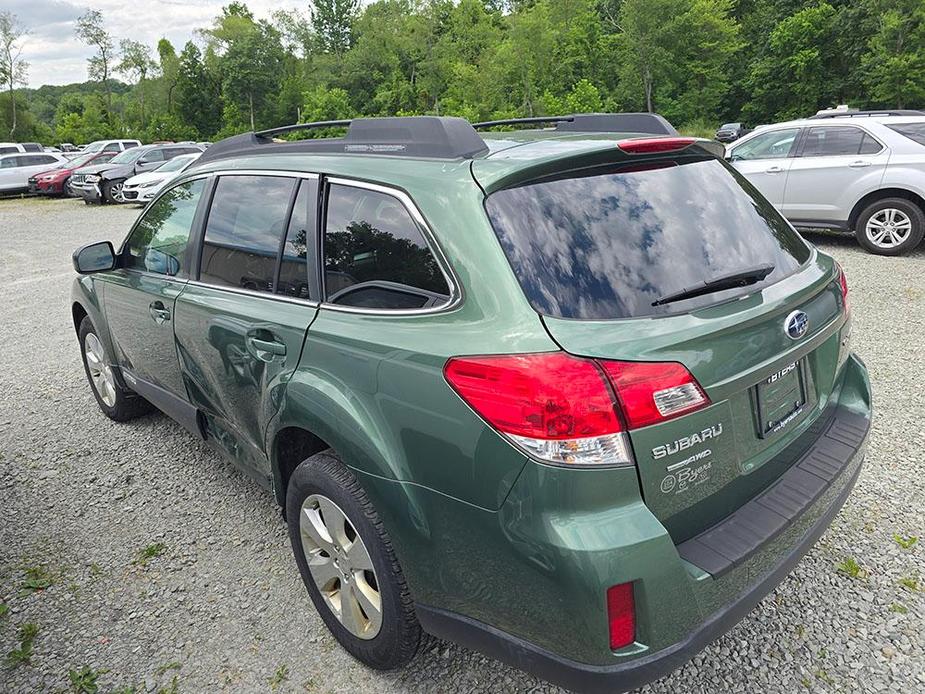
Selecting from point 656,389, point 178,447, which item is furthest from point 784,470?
point 178,447

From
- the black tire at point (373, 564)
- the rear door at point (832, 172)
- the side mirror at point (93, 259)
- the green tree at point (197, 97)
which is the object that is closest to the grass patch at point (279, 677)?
the black tire at point (373, 564)

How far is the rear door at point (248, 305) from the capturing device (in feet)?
7.91

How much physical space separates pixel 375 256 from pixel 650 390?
0.99 metres

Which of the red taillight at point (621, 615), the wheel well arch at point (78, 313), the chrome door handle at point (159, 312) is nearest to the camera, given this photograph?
the red taillight at point (621, 615)

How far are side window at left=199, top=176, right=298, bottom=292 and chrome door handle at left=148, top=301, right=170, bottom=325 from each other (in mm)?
345

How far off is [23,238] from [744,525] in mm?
16474

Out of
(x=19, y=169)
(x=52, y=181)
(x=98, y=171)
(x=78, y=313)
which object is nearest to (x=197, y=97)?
(x=19, y=169)

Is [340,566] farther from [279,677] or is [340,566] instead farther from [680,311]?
[680,311]

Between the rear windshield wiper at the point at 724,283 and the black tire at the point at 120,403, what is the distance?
11.7 ft

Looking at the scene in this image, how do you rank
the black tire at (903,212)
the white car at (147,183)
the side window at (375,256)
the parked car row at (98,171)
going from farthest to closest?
the parked car row at (98,171) → the white car at (147,183) → the black tire at (903,212) → the side window at (375,256)

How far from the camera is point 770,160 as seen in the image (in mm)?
9086

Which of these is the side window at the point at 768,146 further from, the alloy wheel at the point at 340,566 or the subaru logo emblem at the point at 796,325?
the alloy wheel at the point at 340,566

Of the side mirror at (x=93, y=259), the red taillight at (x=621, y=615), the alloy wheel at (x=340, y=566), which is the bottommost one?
the alloy wheel at (x=340, y=566)

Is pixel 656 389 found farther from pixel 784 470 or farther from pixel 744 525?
pixel 784 470
